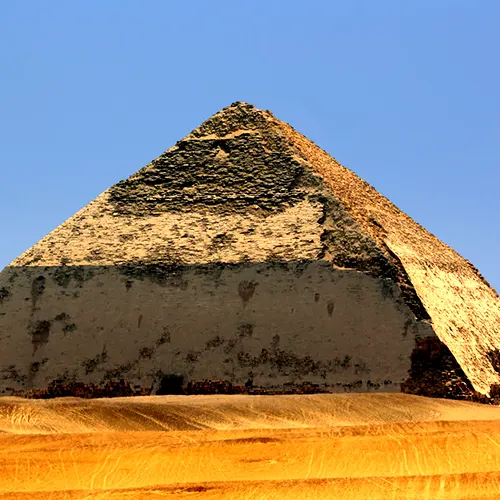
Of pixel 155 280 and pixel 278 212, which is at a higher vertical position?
pixel 278 212

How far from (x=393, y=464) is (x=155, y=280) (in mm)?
15608

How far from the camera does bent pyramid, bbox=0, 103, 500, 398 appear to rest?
97.7 ft

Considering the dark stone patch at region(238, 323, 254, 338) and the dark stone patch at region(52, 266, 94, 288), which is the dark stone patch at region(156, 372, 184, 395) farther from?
the dark stone patch at region(52, 266, 94, 288)

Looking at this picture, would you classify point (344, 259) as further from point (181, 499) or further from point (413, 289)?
point (181, 499)

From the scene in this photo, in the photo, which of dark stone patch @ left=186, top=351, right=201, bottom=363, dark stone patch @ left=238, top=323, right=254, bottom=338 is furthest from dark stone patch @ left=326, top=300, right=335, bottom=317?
dark stone patch @ left=186, top=351, right=201, bottom=363

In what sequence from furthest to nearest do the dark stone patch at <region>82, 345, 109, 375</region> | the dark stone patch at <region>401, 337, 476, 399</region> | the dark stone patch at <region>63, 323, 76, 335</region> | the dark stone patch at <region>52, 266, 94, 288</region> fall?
the dark stone patch at <region>52, 266, 94, 288</region>, the dark stone patch at <region>63, 323, 76, 335</region>, the dark stone patch at <region>82, 345, 109, 375</region>, the dark stone patch at <region>401, 337, 476, 399</region>

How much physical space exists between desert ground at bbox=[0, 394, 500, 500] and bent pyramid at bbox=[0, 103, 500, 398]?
1.77m

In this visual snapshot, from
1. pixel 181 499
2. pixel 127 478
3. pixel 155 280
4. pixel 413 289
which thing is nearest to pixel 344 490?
pixel 181 499

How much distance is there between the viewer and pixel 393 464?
1775cm

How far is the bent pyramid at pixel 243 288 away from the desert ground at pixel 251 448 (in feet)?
5.82

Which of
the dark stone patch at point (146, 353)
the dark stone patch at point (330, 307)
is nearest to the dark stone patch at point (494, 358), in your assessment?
the dark stone patch at point (330, 307)

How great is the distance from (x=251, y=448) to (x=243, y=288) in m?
12.0

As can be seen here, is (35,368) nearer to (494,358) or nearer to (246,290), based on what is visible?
(246,290)

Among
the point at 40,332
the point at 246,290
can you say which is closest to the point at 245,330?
the point at 246,290
